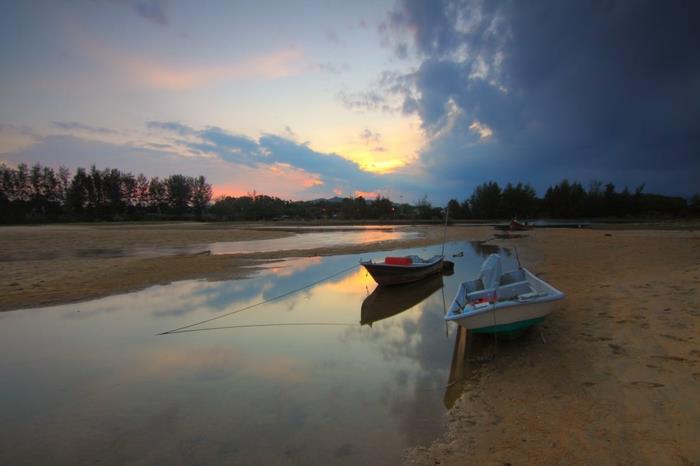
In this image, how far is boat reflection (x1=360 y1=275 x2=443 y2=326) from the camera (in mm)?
10930

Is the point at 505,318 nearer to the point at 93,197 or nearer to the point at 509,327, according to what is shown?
the point at 509,327

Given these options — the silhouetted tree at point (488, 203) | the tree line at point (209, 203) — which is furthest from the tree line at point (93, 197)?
the silhouetted tree at point (488, 203)

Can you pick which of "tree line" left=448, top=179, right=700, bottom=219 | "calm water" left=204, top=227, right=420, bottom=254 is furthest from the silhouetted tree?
"calm water" left=204, top=227, right=420, bottom=254

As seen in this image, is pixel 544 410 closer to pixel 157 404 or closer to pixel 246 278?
pixel 157 404

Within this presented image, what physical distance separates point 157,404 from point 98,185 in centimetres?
11125

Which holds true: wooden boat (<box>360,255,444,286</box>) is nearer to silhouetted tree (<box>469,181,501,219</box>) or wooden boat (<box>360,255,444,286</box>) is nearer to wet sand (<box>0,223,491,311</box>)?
wet sand (<box>0,223,491,311</box>)

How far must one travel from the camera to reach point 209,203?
11581 cm

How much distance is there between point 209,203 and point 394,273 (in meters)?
114

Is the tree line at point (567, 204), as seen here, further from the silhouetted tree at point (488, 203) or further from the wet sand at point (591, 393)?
the wet sand at point (591, 393)

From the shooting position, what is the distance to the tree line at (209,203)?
274 ft

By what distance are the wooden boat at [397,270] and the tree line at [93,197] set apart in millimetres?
91522

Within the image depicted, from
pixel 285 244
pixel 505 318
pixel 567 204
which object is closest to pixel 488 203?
pixel 567 204

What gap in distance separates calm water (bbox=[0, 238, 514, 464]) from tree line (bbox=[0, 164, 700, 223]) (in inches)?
3510

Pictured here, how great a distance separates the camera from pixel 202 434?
4707mm
